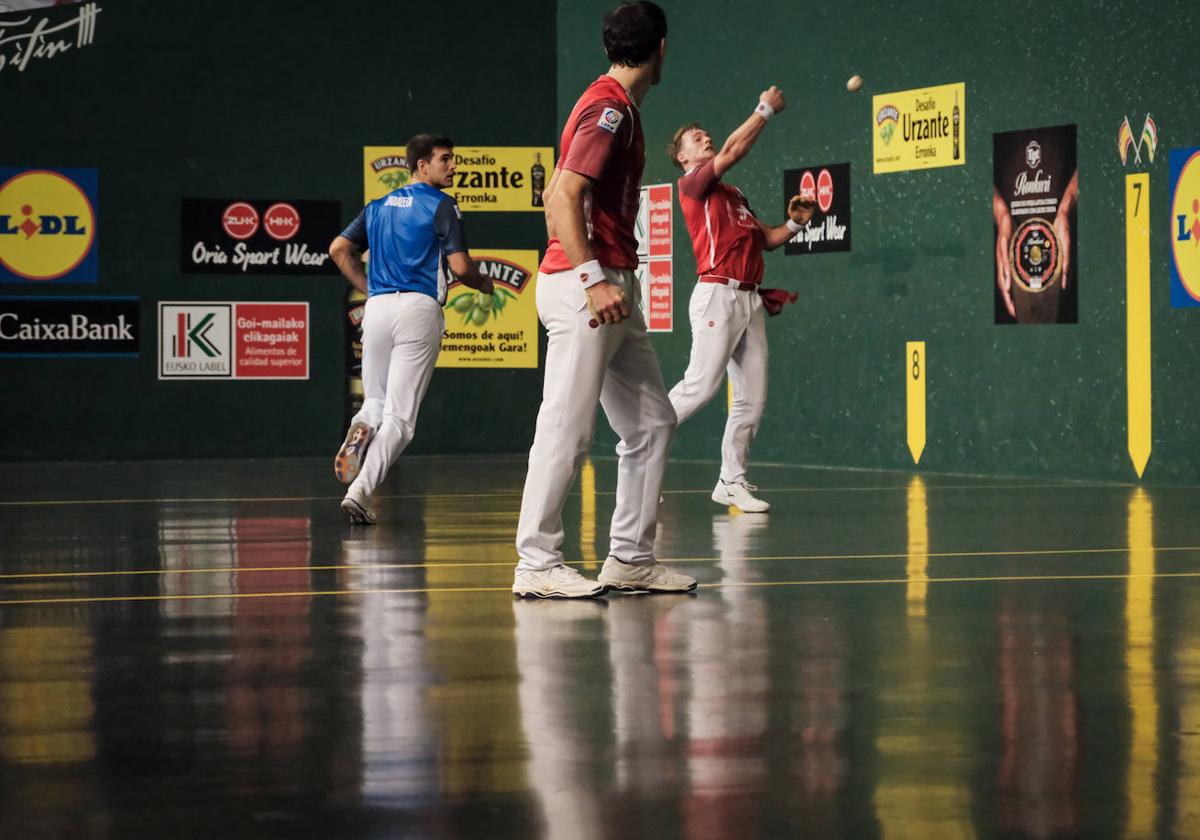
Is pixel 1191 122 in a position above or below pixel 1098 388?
above

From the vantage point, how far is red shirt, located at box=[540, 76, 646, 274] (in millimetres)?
5180

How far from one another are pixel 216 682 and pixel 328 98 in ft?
32.2

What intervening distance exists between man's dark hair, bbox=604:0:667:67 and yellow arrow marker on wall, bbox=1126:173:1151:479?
540 centimetres

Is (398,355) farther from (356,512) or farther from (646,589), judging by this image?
(646,589)

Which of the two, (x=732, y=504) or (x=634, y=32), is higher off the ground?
(x=634, y=32)

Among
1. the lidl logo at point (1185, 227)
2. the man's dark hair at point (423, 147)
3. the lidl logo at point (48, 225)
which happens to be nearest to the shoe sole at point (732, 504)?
the man's dark hair at point (423, 147)

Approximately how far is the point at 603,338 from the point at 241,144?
849 centimetres

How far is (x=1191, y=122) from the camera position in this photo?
978 centimetres

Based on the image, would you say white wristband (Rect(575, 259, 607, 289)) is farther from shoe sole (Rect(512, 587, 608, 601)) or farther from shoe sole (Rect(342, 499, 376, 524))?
shoe sole (Rect(342, 499, 376, 524))

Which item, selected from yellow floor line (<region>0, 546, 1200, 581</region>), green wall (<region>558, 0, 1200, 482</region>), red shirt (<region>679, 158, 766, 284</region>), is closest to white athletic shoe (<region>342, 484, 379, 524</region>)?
yellow floor line (<region>0, 546, 1200, 581</region>)

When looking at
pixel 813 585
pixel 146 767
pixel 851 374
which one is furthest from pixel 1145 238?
pixel 146 767

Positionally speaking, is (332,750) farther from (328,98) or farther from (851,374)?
(328,98)

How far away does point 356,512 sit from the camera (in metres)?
7.80

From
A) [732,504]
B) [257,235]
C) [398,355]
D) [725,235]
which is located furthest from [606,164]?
[257,235]
